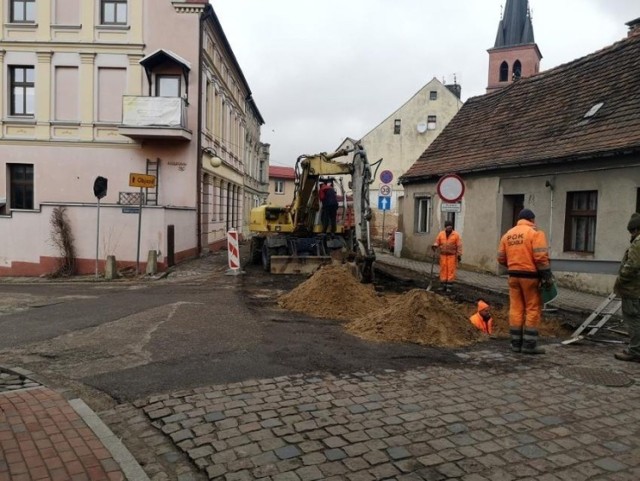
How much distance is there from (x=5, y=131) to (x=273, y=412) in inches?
815

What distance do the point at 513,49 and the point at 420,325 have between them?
205 feet

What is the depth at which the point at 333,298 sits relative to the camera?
30.7 feet

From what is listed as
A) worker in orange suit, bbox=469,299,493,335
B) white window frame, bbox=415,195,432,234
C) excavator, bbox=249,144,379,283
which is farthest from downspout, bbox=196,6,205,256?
worker in orange suit, bbox=469,299,493,335

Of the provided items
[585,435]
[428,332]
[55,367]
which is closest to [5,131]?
[55,367]

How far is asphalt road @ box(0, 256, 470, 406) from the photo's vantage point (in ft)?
18.3

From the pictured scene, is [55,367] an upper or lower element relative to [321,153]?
lower

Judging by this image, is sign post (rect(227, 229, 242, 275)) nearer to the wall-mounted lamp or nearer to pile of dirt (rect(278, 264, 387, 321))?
pile of dirt (rect(278, 264, 387, 321))

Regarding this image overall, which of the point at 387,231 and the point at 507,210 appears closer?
the point at 507,210

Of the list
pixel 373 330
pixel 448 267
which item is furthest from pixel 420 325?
pixel 448 267

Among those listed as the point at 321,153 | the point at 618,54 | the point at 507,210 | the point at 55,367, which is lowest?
the point at 55,367

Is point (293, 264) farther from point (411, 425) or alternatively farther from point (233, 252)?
point (411, 425)

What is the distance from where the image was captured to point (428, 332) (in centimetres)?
720

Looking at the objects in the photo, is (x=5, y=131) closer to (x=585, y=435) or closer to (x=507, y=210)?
(x=507, y=210)

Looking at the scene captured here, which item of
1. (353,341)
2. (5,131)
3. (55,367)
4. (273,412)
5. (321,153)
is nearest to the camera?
(273,412)
